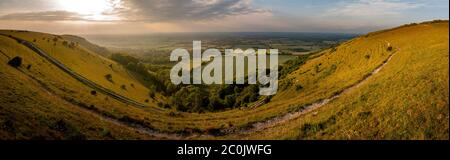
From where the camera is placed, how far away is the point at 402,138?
64.7 ft

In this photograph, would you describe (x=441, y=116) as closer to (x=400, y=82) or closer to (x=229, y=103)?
(x=400, y=82)

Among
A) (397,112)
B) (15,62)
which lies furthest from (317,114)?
(15,62)

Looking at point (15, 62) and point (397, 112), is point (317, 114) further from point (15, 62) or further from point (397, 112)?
point (15, 62)

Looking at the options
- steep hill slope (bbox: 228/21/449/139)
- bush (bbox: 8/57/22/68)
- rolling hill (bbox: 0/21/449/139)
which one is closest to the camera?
steep hill slope (bbox: 228/21/449/139)

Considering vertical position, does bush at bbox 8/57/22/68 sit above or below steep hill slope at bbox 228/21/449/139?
above

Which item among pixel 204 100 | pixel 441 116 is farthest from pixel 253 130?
pixel 204 100

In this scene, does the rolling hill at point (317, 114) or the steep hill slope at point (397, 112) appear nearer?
the steep hill slope at point (397, 112)

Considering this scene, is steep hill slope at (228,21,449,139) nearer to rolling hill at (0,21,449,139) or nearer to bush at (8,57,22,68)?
rolling hill at (0,21,449,139)

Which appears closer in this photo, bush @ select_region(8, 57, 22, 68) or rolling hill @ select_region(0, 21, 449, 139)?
rolling hill @ select_region(0, 21, 449, 139)

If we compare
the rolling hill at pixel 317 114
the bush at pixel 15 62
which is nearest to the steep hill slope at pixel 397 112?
the rolling hill at pixel 317 114

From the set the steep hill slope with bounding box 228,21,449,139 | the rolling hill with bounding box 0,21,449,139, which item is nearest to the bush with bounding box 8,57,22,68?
the rolling hill with bounding box 0,21,449,139

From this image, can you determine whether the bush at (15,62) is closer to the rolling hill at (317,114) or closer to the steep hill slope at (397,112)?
the rolling hill at (317,114)
